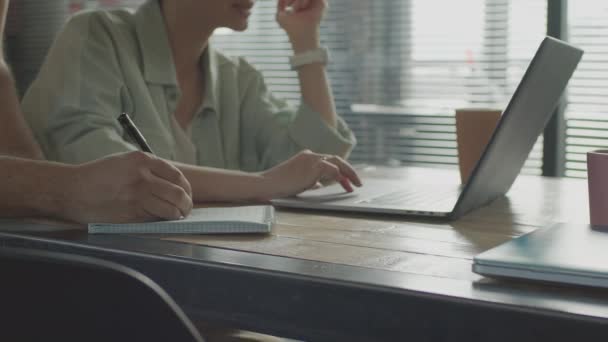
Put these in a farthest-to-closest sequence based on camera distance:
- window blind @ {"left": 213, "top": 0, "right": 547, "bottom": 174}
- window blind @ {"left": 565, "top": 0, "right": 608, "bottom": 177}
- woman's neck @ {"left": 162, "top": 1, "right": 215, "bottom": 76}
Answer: window blind @ {"left": 213, "top": 0, "right": 547, "bottom": 174} < window blind @ {"left": 565, "top": 0, "right": 608, "bottom": 177} < woman's neck @ {"left": 162, "top": 1, "right": 215, "bottom": 76}

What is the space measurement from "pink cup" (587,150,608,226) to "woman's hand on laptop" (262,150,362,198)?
45 cm

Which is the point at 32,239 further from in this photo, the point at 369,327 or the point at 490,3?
the point at 490,3

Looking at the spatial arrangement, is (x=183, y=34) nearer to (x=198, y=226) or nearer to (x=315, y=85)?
(x=315, y=85)

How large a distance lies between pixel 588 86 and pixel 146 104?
180cm

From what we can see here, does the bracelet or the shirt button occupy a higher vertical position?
the bracelet

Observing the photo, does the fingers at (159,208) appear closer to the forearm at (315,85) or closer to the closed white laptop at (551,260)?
the closed white laptop at (551,260)

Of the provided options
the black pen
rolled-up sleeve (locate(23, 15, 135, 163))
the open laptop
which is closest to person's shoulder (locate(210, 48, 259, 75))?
rolled-up sleeve (locate(23, 15, 135, 163))

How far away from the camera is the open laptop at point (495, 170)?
1.11 meters

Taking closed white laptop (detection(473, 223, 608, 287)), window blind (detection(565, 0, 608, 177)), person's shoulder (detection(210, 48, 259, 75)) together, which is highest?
person's shoulder (detection(210, 48, 259, 75))

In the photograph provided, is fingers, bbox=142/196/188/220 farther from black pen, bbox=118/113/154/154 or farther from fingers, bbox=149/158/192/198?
black pen, bbox=118/113/154/154

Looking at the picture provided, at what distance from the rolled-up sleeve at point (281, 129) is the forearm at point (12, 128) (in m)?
0.61

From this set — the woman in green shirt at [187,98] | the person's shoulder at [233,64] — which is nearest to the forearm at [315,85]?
the woman in green shirt at [187,98]

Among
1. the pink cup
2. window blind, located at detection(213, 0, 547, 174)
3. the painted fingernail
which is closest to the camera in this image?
the pink cup

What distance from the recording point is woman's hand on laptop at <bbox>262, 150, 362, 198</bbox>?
1301mm
